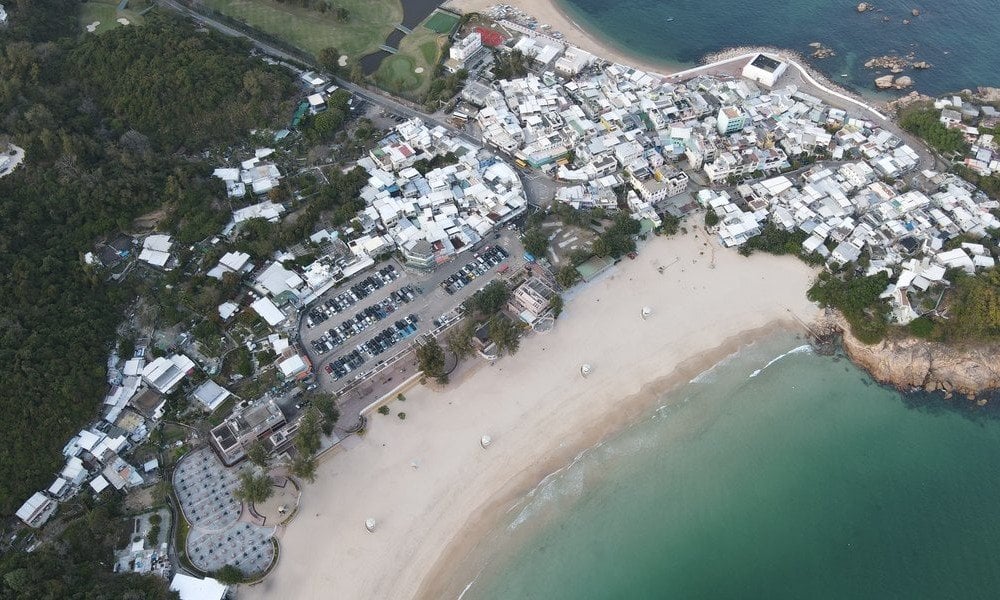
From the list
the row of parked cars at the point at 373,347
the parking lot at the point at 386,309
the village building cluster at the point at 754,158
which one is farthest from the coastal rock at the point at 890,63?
the row of parked cars at the point at 373,347

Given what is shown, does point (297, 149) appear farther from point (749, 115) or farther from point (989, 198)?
point (989, 198)

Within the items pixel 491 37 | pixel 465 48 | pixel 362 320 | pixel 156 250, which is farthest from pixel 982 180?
pixel 156 250

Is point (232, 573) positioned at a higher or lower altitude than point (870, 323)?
lower

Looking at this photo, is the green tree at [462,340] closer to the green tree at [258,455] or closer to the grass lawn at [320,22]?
the green tree at [258,455]

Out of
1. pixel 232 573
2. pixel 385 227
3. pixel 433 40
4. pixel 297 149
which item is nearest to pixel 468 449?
pixel 232 573

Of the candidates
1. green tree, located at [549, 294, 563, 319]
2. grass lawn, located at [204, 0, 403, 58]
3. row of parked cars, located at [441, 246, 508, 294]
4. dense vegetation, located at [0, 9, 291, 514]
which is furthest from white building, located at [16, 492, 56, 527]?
grass lawn, located at [204, 0, 403, 58]

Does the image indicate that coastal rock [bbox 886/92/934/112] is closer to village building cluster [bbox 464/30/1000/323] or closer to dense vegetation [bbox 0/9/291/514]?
village building cluster [bbox 464/30/1000/323]
